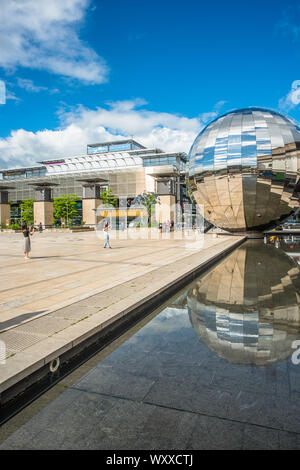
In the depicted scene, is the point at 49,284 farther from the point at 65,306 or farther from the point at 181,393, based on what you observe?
the point at 181,393

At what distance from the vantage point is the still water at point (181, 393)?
267cm

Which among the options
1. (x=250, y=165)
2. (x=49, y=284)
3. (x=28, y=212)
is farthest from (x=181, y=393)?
(x=28, y=212)

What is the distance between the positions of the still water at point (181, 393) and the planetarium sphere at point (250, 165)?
16505 millimetres

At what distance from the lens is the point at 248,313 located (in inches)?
246

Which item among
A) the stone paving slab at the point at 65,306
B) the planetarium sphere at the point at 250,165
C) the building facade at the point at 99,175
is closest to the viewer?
the stone paving slab at the point at 65,306

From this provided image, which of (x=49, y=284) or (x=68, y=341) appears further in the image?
(x=49, y=284)

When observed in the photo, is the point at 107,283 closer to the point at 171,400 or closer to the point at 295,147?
the point at 171,400

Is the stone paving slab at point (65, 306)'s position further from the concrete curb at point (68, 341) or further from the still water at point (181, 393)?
the still water at point (181, 393)

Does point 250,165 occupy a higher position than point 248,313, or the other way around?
point 250,165

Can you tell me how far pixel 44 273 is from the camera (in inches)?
403

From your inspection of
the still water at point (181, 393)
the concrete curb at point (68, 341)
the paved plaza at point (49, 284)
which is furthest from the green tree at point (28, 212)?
the still water at point (181, 393)

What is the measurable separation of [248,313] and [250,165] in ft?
53.9
